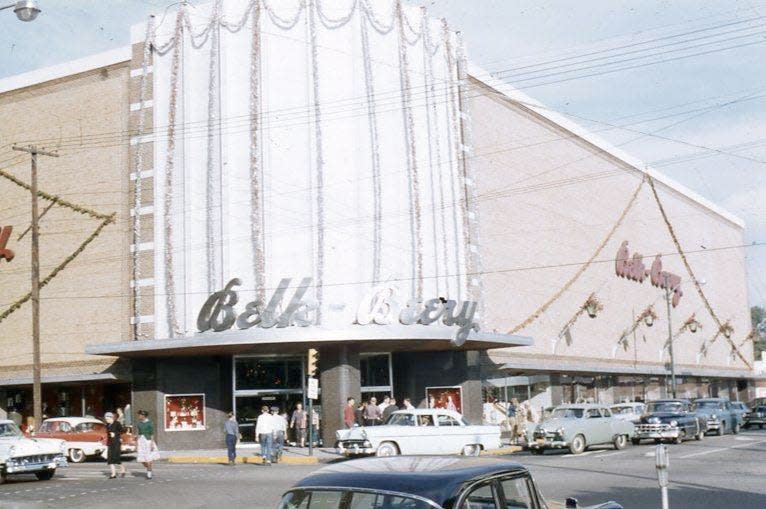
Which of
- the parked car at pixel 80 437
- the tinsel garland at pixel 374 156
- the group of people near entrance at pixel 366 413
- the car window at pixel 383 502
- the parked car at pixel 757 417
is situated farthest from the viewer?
the parked car at pixel 757 417

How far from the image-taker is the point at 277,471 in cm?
2630

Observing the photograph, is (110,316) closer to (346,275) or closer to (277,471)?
(346,275)

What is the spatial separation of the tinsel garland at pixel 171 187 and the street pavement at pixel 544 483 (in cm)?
903

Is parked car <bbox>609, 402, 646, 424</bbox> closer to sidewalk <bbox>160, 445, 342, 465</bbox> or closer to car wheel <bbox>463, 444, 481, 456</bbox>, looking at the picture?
car wheel <bbox>463, 444, 481, 456</bbox>

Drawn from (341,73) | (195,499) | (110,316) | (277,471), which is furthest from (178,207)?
(195,499)

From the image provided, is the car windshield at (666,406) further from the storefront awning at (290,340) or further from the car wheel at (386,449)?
the car wheel at (386,449)

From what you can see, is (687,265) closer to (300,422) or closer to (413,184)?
(413,184)

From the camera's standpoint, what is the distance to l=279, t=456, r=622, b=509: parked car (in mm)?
7176

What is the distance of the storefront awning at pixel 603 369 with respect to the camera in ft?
151

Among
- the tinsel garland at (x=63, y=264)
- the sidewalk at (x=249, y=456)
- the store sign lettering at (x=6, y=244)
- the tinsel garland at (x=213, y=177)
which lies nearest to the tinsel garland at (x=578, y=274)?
the sidewalk at (x=249, y=456)

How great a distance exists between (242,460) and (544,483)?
46.8ft

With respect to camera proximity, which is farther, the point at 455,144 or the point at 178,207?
the point at 455,144

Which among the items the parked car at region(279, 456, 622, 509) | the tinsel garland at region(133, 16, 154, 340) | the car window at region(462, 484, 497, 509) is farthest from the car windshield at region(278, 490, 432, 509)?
the tinsel garland at region(133, 16, 154, 340)

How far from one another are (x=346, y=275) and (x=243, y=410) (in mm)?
7069
